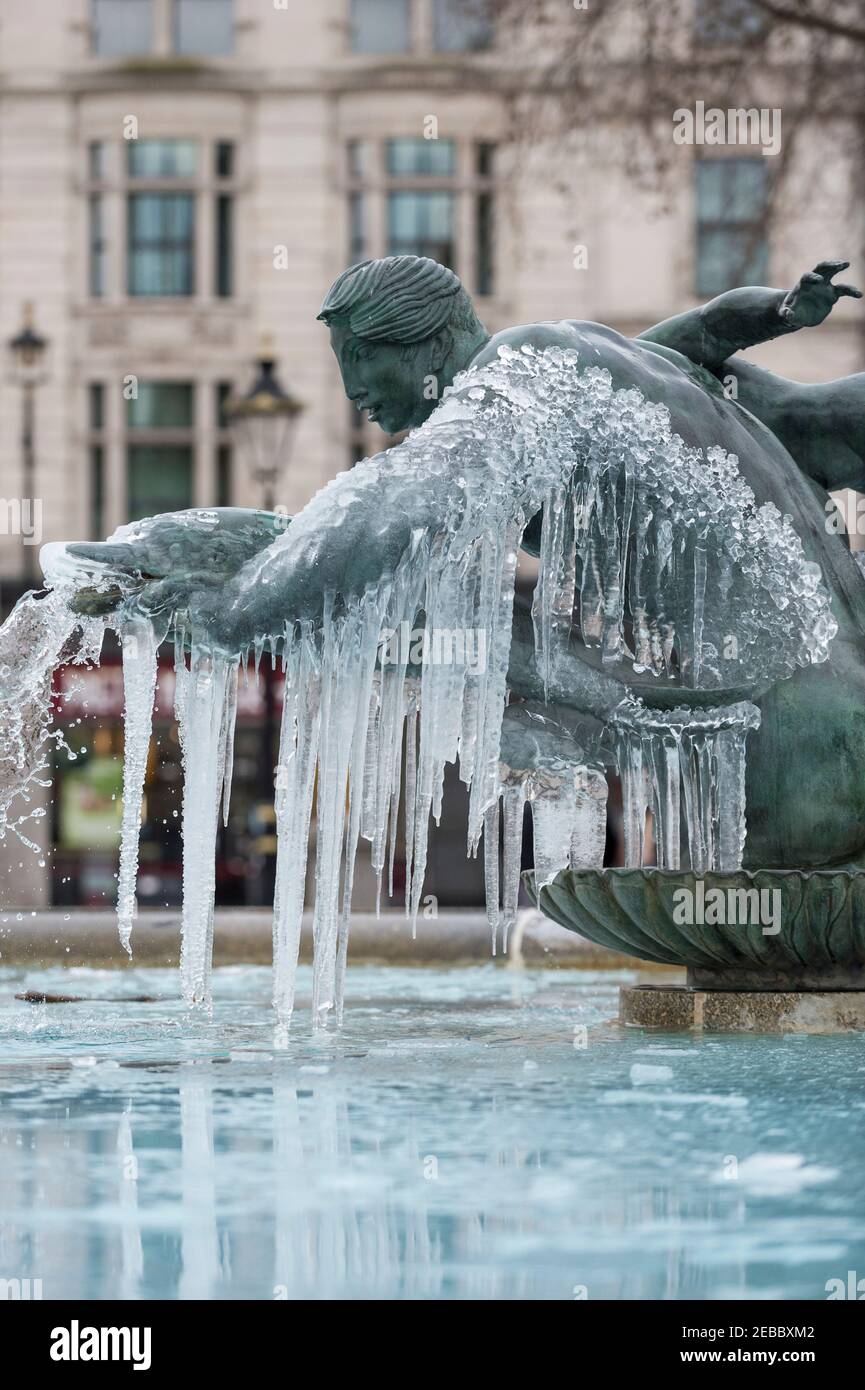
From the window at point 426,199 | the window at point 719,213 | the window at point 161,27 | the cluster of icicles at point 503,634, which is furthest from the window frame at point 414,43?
the cluster of icicles at point 503,634

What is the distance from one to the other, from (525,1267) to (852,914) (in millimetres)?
2089

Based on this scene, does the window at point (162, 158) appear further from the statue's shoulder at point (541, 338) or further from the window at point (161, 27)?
the statue's shoulder at point (541, 338)

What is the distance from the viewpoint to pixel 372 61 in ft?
100

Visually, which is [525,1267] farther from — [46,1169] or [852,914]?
[852,914]

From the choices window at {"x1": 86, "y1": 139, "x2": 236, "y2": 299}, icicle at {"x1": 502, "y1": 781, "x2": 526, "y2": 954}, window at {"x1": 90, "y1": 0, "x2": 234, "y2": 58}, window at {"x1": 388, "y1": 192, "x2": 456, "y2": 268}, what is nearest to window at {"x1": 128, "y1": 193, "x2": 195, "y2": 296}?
window at {"x1": 86, "y1": 139, "x2": 236, "y2": 299}

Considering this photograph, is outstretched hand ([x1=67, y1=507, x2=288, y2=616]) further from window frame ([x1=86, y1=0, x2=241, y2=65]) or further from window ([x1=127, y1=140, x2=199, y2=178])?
window frame ([x1=86, y1=0, x2=241, y2=65])

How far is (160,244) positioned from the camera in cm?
3098

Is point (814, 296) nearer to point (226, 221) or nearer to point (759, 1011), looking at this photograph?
point (759, 1011)

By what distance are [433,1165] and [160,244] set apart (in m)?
29.0

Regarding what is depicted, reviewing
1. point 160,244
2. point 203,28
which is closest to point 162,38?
point 203,28

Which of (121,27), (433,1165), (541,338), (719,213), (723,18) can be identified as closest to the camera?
(433,1165)

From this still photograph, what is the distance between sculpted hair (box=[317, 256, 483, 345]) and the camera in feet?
15.7
